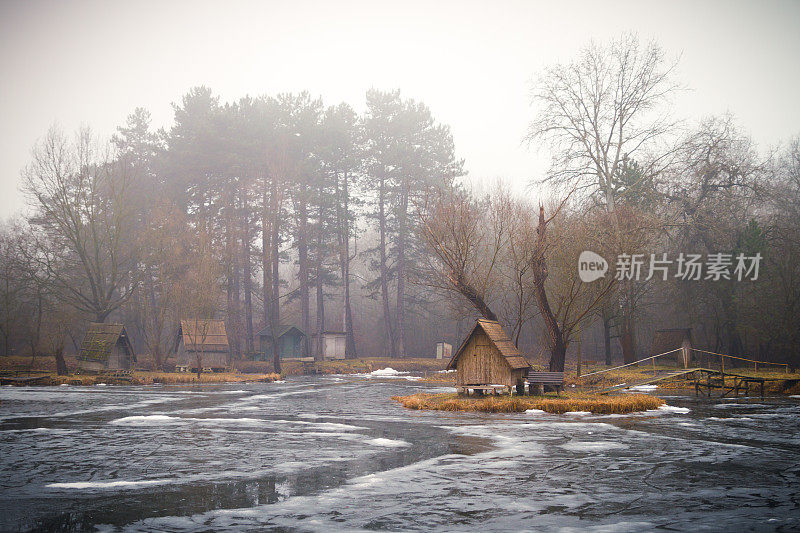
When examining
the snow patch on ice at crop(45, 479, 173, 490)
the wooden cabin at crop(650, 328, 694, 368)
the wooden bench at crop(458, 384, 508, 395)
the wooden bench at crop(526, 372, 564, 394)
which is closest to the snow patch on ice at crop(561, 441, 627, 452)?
the wooden bench at crop(526, 372, 564, 394)

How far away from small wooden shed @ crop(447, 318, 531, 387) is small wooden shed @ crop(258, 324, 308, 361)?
3490 centimetres

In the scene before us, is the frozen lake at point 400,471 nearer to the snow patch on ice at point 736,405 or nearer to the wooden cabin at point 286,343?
the snow patch on ice at point 736,405

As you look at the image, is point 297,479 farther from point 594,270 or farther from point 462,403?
point 594,270

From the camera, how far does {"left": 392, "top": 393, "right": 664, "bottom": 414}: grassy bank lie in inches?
910

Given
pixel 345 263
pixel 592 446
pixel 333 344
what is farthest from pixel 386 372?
pixel 592 446

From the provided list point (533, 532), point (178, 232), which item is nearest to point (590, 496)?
point (533, 532)

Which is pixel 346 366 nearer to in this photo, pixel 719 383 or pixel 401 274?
pixel 401 274

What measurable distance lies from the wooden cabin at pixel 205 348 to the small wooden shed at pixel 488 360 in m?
29.7

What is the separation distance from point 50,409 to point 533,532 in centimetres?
2338

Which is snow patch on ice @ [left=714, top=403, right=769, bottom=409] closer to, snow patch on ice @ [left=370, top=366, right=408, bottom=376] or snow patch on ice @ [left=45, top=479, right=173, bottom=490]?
snow patch on ice @ [left=45, top=479, right=173, bottom=490]

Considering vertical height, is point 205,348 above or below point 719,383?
above

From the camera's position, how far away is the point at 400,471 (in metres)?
12.3

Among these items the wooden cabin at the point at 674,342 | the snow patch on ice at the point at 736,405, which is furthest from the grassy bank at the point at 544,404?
the wooden cabin at the point at 674,342

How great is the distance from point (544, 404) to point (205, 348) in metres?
35.2
